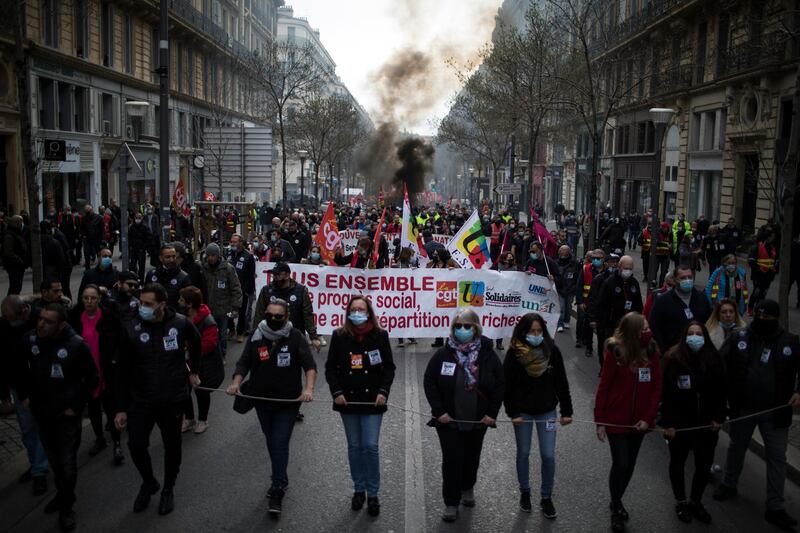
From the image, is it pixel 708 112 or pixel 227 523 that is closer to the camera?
pixel 227 523

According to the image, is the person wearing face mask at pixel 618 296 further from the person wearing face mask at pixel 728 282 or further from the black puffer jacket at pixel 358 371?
the black puffer jacket at pixel 358 371

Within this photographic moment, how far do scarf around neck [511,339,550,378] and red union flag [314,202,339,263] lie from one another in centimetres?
918

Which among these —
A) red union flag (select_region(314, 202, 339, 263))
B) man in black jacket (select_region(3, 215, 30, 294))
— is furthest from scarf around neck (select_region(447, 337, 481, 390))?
man in black jacket (select_region(3, 215, 30, 294))

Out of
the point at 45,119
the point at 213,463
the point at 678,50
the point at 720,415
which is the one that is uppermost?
the point at 678,50

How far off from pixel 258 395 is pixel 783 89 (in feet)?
86.6

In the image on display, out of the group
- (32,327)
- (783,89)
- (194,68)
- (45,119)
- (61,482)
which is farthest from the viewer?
(194,68)

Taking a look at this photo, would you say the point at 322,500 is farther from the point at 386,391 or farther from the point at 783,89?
the point at 783,89

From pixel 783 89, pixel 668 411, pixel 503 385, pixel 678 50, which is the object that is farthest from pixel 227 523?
pixel 678 50

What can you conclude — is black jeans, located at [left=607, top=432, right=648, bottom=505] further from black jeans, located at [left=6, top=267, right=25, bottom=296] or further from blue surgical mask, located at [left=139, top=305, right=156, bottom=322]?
black jeans, located at [left=6, top=267, right=25, bottom=296]

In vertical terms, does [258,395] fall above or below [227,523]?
above

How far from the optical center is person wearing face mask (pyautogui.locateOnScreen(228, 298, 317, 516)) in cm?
645

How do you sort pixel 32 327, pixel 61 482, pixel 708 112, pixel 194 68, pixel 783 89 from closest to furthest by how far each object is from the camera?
pixel 61 482
pixel 32 327
pixel 783 89
pixel 708 112
pixel 194 68

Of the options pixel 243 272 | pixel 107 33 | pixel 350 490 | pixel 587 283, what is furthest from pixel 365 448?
pixel 107 33

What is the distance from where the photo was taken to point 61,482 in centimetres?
620
